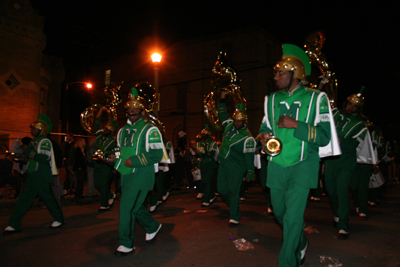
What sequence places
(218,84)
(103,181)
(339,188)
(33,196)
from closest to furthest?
(339,188) < (33,196) < (103,181) < (218,84)

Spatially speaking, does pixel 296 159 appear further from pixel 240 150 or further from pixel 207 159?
pixel 207 159

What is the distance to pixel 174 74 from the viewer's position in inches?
1275

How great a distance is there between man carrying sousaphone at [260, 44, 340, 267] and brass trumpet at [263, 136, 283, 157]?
7cm

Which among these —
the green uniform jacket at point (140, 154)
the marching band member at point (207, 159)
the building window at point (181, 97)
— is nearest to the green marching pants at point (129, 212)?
the green uniform jacket at point (140, 154)

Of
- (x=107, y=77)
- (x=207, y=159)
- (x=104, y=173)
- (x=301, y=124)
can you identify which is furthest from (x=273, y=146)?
(x=107, y=77)

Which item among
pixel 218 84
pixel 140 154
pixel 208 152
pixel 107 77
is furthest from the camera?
pixel 107 77

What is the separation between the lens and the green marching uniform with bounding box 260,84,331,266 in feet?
10.5

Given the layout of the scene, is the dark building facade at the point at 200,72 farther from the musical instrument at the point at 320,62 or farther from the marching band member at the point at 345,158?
the marching band member at the point at 345,158

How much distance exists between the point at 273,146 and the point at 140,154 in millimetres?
1948

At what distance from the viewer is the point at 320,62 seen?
7.12 metres

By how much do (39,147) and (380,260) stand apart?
5.65 m

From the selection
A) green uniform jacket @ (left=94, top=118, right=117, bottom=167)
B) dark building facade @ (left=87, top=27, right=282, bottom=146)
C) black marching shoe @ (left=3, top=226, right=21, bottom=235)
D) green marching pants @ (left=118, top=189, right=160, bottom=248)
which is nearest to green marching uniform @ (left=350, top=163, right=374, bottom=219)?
green marching pants @ (left=118, top=189, right=160, bottom=248)

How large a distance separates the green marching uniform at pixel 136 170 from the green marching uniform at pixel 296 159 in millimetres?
1799

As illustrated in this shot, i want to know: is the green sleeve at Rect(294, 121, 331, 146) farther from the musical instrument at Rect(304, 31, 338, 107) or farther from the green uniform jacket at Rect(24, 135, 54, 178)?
the green uniform jacket at Rect(24, 135, 54, 178)
